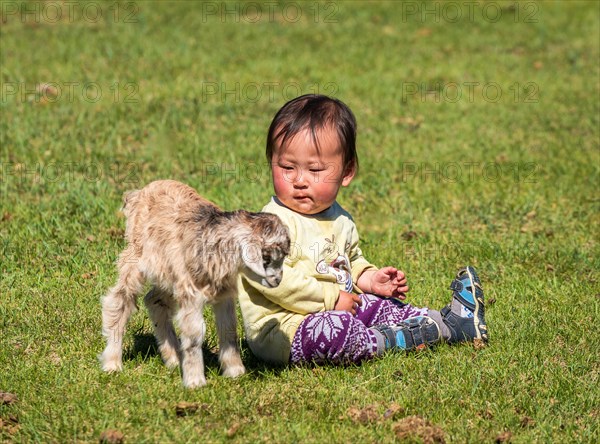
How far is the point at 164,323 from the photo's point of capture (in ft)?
17.8

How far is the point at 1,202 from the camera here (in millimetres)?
8273

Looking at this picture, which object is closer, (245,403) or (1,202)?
(245,403)

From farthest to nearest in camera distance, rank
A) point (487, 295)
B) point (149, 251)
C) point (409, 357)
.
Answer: point (487, 295) → point (409, 357) → point (149, 251)

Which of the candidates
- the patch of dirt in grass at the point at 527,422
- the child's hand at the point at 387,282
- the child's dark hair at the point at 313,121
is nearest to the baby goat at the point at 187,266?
the child's dark hair at the point at 313,121

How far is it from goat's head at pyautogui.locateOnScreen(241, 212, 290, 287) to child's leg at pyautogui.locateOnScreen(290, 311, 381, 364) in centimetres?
67

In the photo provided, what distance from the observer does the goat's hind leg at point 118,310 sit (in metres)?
5.17

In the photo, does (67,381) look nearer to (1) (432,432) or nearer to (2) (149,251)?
(2) (149,251)

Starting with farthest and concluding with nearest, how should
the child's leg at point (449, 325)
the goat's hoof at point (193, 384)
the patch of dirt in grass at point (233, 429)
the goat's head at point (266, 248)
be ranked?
the child's leg at point (449, 325), the goat's hoof at point (193, 384), the goat's head at point (266, 248), the patch of dirt in grass at point (233, 429)

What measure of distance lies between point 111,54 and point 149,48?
0.61 m

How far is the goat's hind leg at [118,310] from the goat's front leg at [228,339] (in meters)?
0.49

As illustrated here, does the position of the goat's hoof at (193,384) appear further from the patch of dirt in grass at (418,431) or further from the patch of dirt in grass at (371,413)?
the patch of dirt in grass at (418,431)

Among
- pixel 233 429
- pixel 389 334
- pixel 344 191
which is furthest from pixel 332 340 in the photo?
pixel 344 191

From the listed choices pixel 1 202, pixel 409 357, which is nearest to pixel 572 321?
pixel 409 357

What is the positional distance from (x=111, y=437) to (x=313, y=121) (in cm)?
227
